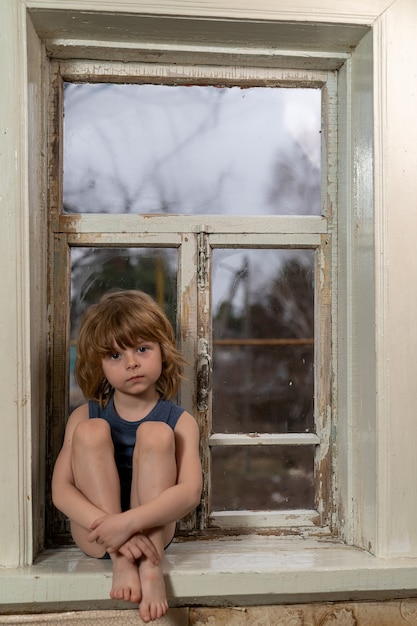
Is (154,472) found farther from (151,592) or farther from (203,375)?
(203,375)

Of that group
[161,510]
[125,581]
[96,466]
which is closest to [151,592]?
[125,581]

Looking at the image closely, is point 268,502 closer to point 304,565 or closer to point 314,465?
point 314,465

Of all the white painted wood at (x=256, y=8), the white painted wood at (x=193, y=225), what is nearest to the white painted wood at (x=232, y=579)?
the white painted wood at (x=193, y=225)

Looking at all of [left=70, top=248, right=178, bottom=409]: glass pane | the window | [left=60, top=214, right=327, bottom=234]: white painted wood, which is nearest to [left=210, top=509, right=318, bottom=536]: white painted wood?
the window

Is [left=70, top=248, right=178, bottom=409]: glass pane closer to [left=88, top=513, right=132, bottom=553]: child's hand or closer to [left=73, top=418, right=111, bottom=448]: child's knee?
[left=73, top=418, right=111, bottom=448]: child's knee

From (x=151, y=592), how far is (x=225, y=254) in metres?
0.85

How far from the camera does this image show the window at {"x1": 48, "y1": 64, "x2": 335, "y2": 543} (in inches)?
71.8

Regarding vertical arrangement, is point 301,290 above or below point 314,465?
above

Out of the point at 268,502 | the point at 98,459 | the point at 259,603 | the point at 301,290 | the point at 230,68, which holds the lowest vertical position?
the point at 259,603

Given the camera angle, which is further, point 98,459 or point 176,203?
point 176,203

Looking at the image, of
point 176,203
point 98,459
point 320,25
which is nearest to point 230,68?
point 320,25

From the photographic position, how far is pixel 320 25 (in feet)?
5.59

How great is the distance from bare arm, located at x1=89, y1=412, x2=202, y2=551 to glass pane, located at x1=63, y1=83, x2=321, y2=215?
0.66 m

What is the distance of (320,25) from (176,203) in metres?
0.56
